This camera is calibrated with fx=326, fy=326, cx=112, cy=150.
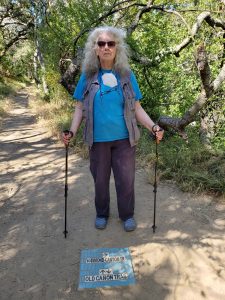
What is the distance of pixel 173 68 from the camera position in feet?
24.7

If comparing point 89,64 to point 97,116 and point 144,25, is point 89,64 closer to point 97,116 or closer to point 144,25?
point 97,116

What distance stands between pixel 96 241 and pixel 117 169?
776mm

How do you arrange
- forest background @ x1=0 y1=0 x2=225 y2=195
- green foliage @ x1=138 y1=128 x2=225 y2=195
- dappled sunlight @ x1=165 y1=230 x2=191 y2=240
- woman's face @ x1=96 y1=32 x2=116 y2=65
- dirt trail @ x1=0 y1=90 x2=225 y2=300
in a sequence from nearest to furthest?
1. dirt trail @ x1=0 y1=90 x2=225 y2=300
2. woman's face @ x1=96 y1=32 x2=116 y2=65
3. dappled sunlight @ x1=165 y1=230 x2=191 y2=240
4. green foliage @ x1=138 y1=128 x2=225 y2=195
5. forest background @ x1=0 y1=0 x2=225 y2=195

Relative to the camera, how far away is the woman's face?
3.05 metres

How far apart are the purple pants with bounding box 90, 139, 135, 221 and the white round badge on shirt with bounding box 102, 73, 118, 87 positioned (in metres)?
0.56

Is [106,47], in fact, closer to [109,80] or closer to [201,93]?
[109,80]

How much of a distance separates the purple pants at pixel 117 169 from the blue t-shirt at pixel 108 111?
3.6 inches

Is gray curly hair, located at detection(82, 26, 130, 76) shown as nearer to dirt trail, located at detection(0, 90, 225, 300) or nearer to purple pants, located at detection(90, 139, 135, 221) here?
purple pants, located at detection(90, 139, 135, 221)

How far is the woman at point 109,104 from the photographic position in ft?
10.2

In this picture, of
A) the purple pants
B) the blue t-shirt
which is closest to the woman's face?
the blue t-shirt

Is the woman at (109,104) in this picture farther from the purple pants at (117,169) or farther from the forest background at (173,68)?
the forest background at (173,68)

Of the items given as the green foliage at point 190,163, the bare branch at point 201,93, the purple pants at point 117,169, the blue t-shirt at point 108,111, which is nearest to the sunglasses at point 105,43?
the blue t-shirt at point 108,111

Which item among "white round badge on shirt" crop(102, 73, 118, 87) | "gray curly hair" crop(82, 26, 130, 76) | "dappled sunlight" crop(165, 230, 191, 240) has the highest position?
"gray curly hair" crop(82, 26, 130, 76)

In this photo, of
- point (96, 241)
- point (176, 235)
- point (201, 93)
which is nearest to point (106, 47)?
point (96, 241)
